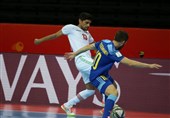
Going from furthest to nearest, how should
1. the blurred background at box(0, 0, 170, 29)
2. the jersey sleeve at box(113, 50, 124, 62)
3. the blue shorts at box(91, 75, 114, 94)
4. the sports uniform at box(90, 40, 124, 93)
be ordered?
1. the blurred background at box(0, 0, 170, 29)
2. the blue shorts at box(91, 75, 114, 94)
3. the sports uniform at box(90, 40, 124, 93)
4. the jersey sleeve at box(113, 50, 124, 62)

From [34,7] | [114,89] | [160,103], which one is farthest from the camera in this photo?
[34,7]

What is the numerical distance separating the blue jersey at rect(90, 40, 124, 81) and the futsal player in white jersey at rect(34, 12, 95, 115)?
1045 mm

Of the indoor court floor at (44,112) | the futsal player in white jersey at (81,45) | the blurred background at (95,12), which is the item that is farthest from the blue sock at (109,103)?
the blurred background at (95,12)

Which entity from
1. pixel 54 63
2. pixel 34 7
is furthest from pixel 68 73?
pixel 34 7

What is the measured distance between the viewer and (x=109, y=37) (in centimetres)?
1132

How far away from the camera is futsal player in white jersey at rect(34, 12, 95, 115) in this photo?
8.75 m

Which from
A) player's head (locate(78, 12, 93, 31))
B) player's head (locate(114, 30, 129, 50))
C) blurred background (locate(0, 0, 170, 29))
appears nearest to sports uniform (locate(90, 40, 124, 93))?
player's head (locate(114, 30, 129, 50))

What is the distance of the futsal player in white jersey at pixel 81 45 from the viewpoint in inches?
344

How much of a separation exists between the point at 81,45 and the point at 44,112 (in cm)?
170

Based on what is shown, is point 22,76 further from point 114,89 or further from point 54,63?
point 114,89

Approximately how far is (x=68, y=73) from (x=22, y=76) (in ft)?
3.47

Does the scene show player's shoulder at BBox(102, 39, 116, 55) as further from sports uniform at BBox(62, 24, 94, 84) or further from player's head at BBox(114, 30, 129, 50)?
sports uniform at BBox(62, 24, 94, 84)

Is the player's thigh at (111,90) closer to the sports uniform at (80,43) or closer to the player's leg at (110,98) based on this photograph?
the player's leg at (110,98)

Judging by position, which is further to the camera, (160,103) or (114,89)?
(160,103)
